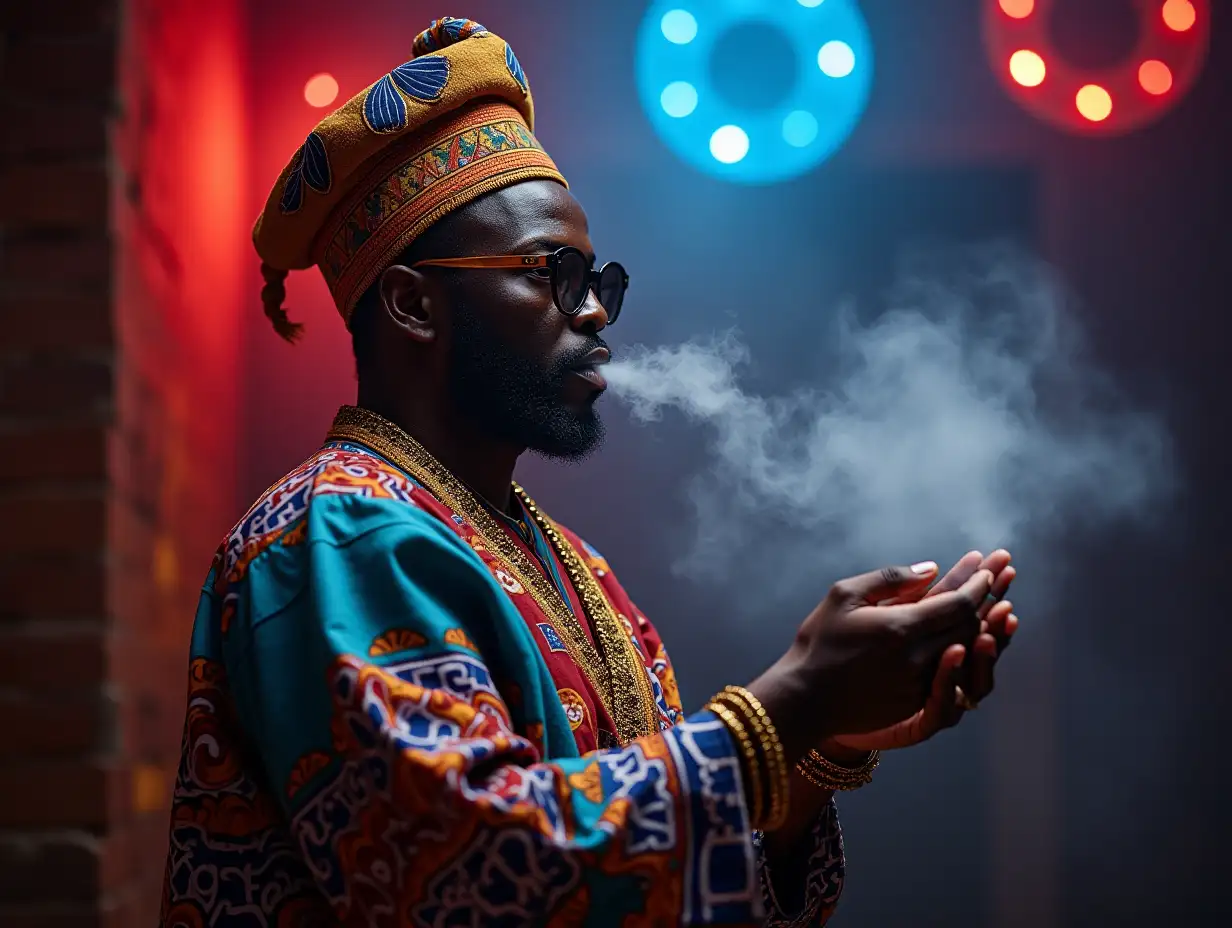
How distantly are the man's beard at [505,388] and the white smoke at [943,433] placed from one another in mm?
877

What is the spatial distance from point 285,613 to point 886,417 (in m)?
1.80

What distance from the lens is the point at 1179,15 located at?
10.8 ft

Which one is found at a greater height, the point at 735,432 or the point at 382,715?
the point at 735,432

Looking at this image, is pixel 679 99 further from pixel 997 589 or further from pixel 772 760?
pixel 772 760

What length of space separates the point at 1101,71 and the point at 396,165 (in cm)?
219

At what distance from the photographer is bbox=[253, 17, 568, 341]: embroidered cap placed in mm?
1875

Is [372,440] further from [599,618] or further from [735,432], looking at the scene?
[735,432]

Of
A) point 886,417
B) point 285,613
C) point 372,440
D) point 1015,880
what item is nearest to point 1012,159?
point 886,417

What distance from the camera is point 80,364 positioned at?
6.93ft

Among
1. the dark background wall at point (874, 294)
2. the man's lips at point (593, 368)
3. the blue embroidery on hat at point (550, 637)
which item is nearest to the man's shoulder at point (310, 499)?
the blue embroidery on hat at point (550, 637)

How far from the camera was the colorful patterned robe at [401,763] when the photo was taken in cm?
126

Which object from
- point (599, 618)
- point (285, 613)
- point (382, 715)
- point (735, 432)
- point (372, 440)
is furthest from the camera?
point (735, 432)

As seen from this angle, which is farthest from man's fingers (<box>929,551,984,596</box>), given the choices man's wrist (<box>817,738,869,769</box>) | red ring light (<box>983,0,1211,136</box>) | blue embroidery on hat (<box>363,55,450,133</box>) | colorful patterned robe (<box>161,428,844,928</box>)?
red ring light (<box>983,0,1211,136</box>)

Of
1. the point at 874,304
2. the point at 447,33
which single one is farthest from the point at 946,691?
the point at 874,304
